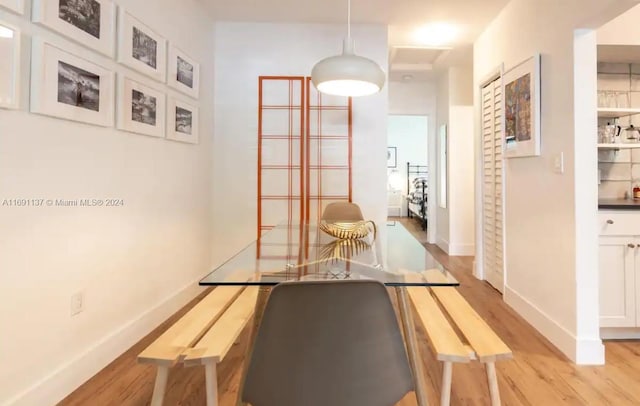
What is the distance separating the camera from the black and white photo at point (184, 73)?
296 cm

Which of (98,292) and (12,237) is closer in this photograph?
(12,237)

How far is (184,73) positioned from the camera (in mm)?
3045

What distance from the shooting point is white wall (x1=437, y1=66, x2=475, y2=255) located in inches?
199

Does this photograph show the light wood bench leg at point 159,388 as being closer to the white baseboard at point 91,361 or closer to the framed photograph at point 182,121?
the white baseboard at point 91,361

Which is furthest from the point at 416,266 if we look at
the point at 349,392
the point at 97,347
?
the point at 97,347

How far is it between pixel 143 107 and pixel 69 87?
666mm

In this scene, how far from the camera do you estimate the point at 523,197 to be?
2.85m

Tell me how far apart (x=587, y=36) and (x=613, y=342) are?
1.89m

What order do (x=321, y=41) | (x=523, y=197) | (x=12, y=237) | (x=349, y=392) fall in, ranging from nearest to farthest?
(x=349, y=392)
(x=12, y=237)
(x=523, y=197)
(x=321, y=41)

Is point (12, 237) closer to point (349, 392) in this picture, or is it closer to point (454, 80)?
point (349, 392)

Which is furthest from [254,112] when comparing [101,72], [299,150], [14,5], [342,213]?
[14,5]

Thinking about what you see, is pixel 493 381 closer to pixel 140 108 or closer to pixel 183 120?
pixel 140 108

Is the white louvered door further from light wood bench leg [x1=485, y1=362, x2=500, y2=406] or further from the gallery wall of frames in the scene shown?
the gallery wall of frames

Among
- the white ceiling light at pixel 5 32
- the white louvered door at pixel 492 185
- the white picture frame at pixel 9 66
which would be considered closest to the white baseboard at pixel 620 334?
the white louvered door at pixel 492 185
